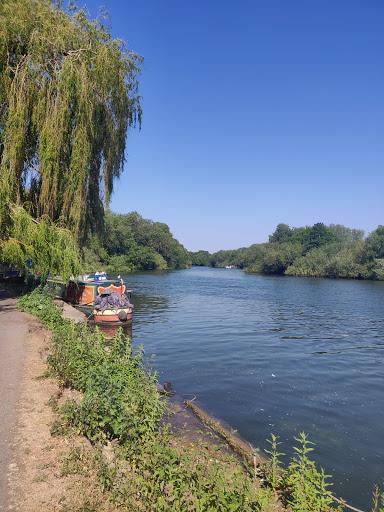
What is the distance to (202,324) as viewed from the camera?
21.2 meters

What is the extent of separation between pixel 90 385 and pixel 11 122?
448 inches

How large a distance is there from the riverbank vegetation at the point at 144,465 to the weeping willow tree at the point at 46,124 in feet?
21.9

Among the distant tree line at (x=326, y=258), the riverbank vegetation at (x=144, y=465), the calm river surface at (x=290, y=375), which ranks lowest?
the calm river surface at (x=290, y=375)

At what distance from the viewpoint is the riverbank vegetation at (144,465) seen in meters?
3.83

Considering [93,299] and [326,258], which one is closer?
[93,299]

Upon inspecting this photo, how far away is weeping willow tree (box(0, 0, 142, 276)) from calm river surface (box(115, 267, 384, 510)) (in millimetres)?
6425

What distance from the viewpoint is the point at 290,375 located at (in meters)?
12.1

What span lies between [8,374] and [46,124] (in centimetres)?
999

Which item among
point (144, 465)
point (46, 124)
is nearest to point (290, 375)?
point (144, 465)

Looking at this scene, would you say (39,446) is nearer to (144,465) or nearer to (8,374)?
(144,465)

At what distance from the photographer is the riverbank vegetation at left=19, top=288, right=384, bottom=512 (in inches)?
151

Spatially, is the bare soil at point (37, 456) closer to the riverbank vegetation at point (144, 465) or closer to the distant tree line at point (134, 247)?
the riverbank vegetation at point (144, 465)

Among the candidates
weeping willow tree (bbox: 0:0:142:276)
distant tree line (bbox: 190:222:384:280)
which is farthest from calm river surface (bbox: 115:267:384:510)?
distant tree line (bbox: 190:222:384:280)

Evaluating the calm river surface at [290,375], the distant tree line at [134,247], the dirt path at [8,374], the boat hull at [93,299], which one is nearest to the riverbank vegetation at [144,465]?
the dirt path at [8,374]
